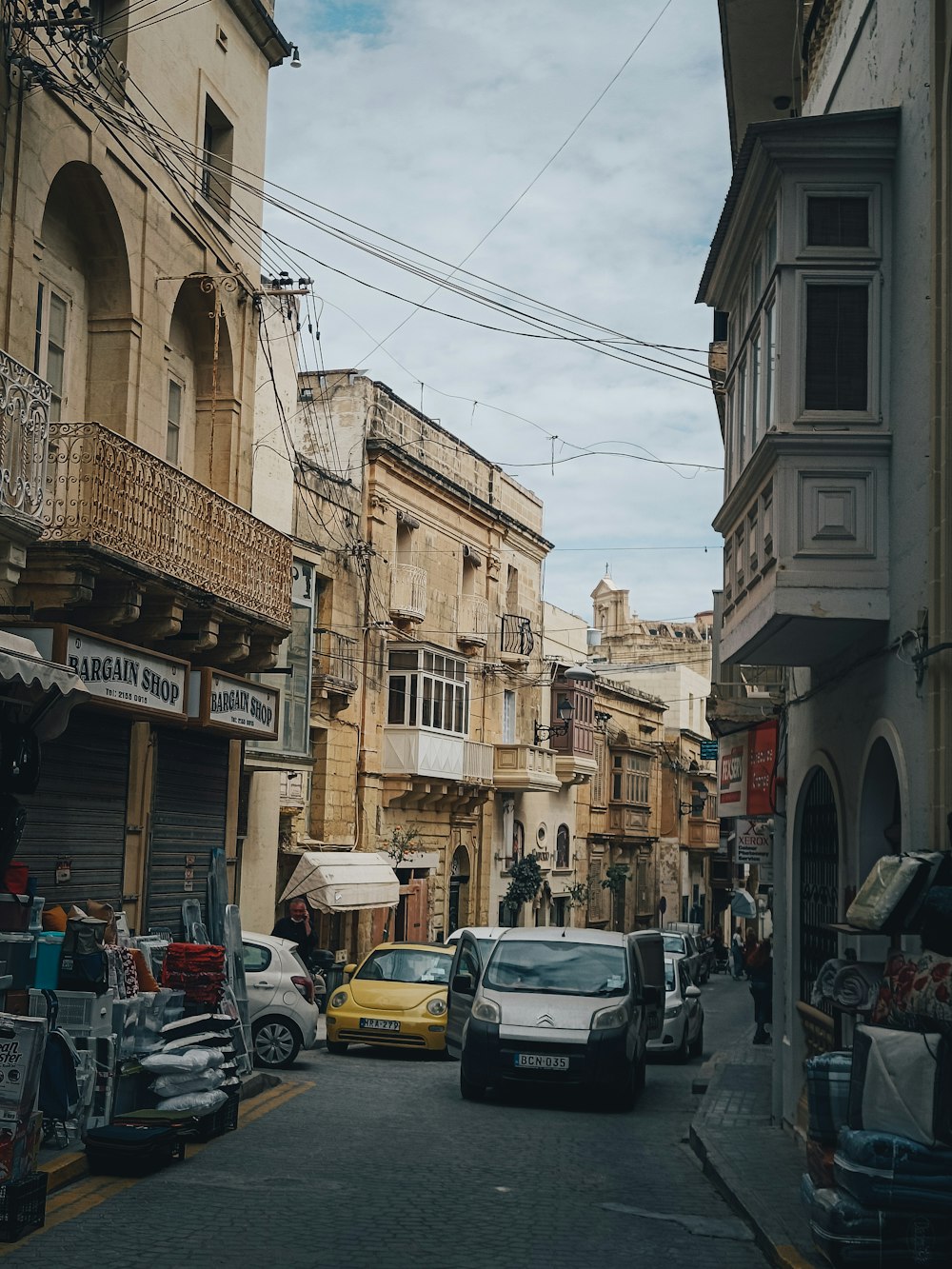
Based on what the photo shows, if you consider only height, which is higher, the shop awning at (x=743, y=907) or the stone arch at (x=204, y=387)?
the stone arch at (x=204, y=387)

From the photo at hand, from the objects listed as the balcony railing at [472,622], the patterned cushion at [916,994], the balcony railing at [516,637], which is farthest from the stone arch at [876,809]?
the balcony railing at [516,637]

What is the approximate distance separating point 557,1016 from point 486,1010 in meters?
0.73

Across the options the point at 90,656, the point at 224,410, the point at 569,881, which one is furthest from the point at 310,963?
the point at 569,881

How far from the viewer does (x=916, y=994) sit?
7.96 metres

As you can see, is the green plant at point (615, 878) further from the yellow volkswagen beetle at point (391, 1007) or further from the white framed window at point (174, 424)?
the white framed window at point (174, 424)

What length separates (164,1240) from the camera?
8.32 m

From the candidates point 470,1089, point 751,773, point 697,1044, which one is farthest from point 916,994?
point 697,1044

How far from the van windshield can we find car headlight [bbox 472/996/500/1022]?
46 centimetres

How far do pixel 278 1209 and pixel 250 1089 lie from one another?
5.63m

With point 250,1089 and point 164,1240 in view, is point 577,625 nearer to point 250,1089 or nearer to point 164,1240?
point 250,1089

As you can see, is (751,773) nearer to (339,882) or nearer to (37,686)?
(37,686)

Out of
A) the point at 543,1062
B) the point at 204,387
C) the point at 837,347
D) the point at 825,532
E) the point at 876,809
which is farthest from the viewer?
the point at 204,387

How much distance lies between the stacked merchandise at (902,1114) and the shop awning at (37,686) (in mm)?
5750

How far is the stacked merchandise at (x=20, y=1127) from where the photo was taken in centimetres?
823
